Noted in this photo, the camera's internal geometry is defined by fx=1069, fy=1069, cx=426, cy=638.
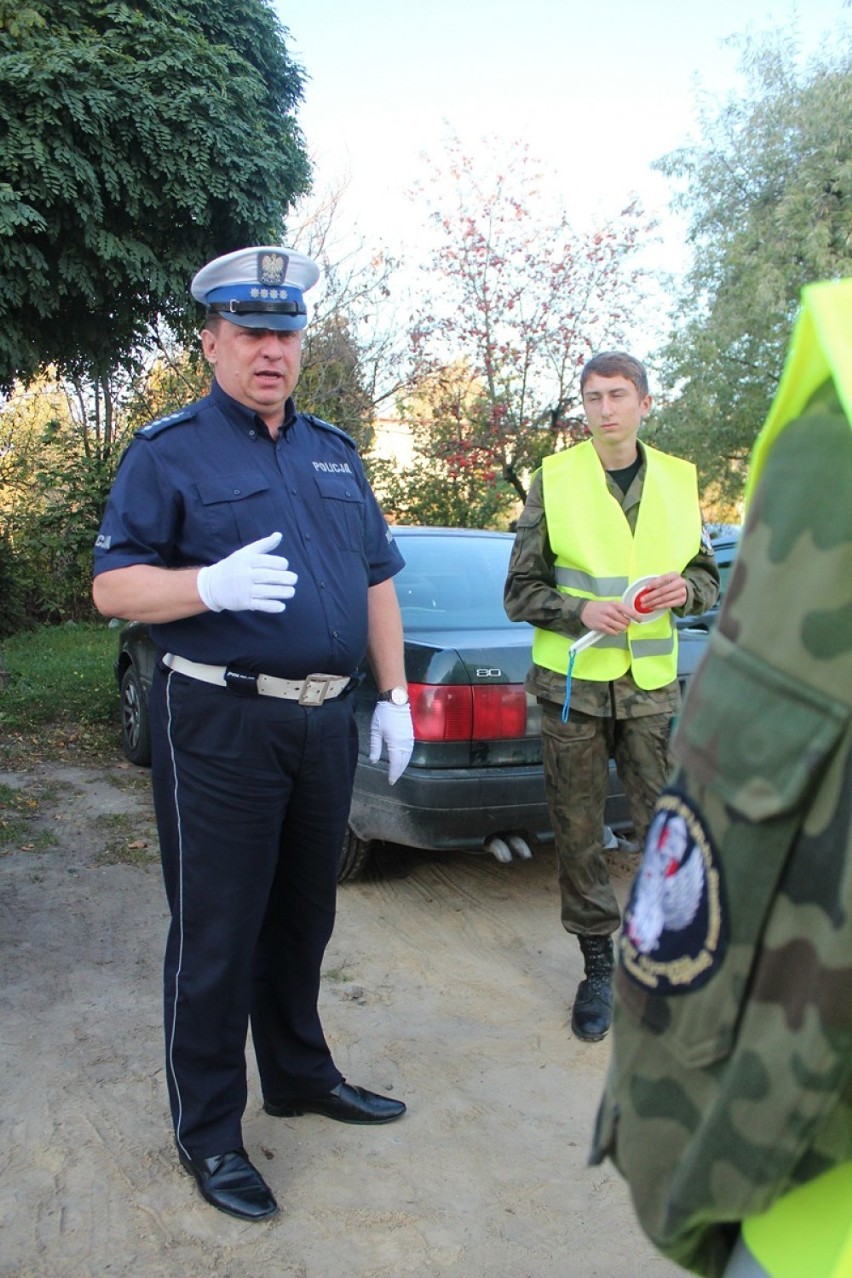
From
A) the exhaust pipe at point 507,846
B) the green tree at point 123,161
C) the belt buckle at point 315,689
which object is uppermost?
the green tree at point 123,161

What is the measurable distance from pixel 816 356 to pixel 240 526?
5.84 feet

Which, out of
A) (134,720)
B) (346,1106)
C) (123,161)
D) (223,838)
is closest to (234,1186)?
(346,1106)

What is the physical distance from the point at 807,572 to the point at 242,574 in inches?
63.0

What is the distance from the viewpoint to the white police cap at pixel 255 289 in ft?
8.45

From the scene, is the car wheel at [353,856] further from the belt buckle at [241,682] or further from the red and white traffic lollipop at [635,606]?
the belt buckle at [241,682]

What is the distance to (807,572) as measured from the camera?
34.0 inches

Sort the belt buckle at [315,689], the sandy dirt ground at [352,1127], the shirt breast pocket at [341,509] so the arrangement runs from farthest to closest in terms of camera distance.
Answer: the shirt breast pocket at [341,509], the belt buckle at [315,689], the sandy dirt ground at [352,1127]

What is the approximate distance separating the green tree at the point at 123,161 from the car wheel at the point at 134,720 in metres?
2.47

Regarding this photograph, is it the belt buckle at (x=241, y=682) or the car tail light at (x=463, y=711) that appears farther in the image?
the car tail light at (x=463, y=711)

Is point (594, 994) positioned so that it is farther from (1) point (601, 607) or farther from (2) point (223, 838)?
(2) point (223, 838)

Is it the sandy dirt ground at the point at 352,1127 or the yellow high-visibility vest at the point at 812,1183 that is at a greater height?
the yellow high-visibility vest at the point at 812,1183

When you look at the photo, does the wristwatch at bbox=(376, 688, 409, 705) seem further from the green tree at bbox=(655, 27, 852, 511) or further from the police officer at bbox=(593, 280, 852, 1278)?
the green tree at bbox=(655, 27, 852, 511)

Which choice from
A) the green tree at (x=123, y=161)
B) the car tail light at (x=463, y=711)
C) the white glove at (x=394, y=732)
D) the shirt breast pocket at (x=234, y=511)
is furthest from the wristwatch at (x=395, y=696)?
the green tree at (x=123, y=161)

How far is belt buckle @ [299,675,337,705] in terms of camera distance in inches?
100
